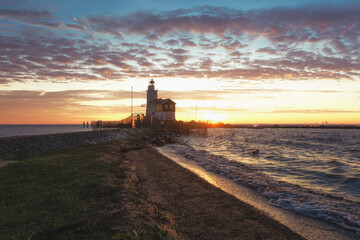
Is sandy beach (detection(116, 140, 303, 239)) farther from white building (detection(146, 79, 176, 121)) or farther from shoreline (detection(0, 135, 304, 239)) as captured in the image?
white building (detection(146, 79, 176, 121))

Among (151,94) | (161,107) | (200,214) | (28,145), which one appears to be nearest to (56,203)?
(200,214)

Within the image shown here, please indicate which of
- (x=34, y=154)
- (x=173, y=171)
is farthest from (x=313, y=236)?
(x=34, y=154)

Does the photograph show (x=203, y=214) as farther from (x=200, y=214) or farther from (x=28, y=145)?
(x=28, y=145)

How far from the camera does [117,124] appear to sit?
6981 centimetres

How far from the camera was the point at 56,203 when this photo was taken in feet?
19.6

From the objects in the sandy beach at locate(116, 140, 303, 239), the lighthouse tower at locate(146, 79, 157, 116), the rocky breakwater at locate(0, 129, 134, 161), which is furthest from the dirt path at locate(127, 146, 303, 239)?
the lighthouse tower at locate(146, 79, 157, 116)

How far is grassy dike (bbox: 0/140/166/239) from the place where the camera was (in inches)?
174

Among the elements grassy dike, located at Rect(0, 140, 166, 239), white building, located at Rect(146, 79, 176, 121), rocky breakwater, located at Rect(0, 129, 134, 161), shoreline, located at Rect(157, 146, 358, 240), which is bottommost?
shoreline, located at Rect(157, 146, 358, 240)

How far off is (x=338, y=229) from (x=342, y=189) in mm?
5592

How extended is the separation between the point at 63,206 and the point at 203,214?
4006 mm

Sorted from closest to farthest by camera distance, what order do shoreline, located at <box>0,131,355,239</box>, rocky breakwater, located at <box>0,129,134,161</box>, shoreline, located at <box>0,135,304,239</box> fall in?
1. shoreline, located at <box>0,135,304,239</box>
2. shoreline, located at <box>0,131,355,239</box>
3. rocky breakwater, located at <box>0,129,134,161</box>

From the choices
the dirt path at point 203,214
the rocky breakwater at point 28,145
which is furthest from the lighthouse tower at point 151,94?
the dirt path at point 203,214

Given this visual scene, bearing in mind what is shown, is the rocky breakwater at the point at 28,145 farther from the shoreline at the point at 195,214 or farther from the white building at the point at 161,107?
the white building at the point at 161,107

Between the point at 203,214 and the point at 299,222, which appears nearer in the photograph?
the point at 299,222
